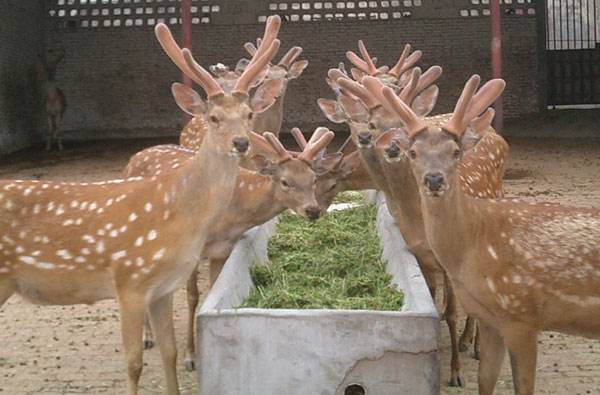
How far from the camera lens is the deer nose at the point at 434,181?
400 centimetres

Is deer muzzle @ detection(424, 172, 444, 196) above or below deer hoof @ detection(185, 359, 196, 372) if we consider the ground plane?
above

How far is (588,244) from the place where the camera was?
416cm

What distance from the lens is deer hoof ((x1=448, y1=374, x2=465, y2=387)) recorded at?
5234 millimetres

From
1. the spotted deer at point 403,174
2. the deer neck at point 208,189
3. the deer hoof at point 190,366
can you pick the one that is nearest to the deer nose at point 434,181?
the deer neck at point 208,189

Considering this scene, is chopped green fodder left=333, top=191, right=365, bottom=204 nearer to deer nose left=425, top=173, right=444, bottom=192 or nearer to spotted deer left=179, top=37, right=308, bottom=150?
spotted deer left=179, top=37, right=308, bottom=150

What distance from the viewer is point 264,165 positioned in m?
5.66

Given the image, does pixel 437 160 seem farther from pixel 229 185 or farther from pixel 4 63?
pixel 4 63

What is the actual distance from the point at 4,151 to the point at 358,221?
36.3 feet

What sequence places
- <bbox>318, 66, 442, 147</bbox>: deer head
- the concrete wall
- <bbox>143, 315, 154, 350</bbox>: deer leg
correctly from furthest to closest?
1. the concrete wall
2. <bbox>143, 315, 154, 350</bbox>: deer leg
3. <bbox>318, 66, 442, 147</bbox>: deer head

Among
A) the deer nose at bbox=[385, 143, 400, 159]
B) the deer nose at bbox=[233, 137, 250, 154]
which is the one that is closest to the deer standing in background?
the deer nose at bbox=[385, 143, 400, 159]

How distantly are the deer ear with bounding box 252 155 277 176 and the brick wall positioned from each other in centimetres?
1421

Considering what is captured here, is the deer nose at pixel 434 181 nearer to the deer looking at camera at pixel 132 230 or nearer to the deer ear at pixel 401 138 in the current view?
the deer ear at pixel 401 138

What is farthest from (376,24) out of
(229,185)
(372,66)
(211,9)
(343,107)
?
(229,185)

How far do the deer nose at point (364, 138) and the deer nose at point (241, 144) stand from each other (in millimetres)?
1382
